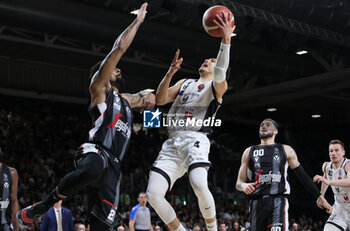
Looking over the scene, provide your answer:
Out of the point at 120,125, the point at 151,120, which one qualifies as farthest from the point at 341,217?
the point at 151,120

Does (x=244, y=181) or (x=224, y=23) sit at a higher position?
(x=224, y=23)

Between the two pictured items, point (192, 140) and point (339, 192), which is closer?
point (192, 140)

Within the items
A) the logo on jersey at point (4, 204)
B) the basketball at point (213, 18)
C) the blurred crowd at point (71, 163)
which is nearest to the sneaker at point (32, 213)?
the logo on jersey at point (4, 204)

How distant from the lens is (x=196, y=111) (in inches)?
260

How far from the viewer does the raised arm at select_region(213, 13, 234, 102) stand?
244 inches

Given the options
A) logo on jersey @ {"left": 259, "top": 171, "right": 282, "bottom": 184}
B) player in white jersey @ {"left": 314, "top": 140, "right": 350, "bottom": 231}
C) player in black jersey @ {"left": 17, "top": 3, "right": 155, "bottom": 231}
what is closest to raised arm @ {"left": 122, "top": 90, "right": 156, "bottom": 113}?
player in black jersey @ {"left": 17, "top": 3, "right": 155, "bottom": 231}

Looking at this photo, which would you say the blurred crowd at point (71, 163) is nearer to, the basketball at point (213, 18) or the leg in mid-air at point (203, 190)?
the leg in mid-air at point (203, 190)

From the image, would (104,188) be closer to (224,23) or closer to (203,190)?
(203,190)

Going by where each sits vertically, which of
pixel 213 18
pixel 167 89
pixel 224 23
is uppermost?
pixel 213 18

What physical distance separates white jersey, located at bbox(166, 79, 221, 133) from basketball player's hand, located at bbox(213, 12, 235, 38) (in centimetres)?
75

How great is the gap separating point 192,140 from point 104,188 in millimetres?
1424

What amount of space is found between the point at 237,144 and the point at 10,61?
15.3 meters

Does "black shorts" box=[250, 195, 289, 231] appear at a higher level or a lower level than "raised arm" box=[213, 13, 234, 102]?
lower

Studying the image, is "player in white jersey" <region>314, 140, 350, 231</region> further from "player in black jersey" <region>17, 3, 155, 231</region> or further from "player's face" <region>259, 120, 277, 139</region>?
"player in black jersey" <region>17, 3, 155, 231</region>
